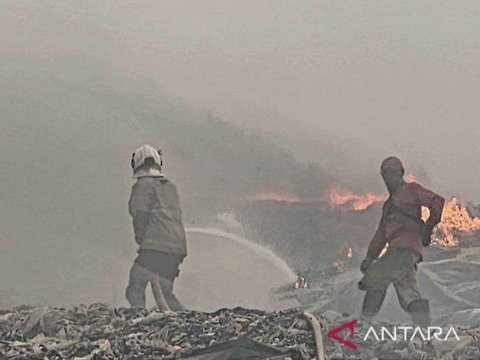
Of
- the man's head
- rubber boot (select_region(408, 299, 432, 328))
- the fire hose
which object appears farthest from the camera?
the man's head

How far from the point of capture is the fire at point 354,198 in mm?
3447

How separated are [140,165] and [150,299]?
449 millimetres

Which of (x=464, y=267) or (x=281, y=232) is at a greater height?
(x=281, y=232)

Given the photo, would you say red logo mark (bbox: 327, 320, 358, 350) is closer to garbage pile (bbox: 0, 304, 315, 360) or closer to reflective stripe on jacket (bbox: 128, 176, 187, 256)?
garbage pile (bbox: 0, 304, 315, 360)

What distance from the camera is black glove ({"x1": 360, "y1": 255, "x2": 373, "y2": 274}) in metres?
3.43

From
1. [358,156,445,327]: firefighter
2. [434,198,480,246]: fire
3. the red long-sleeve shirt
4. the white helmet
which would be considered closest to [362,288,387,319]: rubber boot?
[358,156,445,327]: firefighter

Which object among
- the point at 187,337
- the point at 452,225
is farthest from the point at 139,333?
the point at 452,225

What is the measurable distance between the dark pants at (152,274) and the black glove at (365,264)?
597mm

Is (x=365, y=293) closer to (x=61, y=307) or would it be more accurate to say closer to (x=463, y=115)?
(x=463, y=115)

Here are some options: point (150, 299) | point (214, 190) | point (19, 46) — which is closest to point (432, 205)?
point (214, 190)

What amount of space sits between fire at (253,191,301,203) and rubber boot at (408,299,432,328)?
0.51 m

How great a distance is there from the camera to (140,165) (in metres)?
3.48

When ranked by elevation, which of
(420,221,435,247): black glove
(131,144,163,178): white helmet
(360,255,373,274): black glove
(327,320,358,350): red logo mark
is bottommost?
(327,320,358,350): red logo mark

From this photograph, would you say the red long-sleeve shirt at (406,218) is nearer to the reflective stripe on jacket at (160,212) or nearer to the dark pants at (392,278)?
the dark pants at (392,278)
